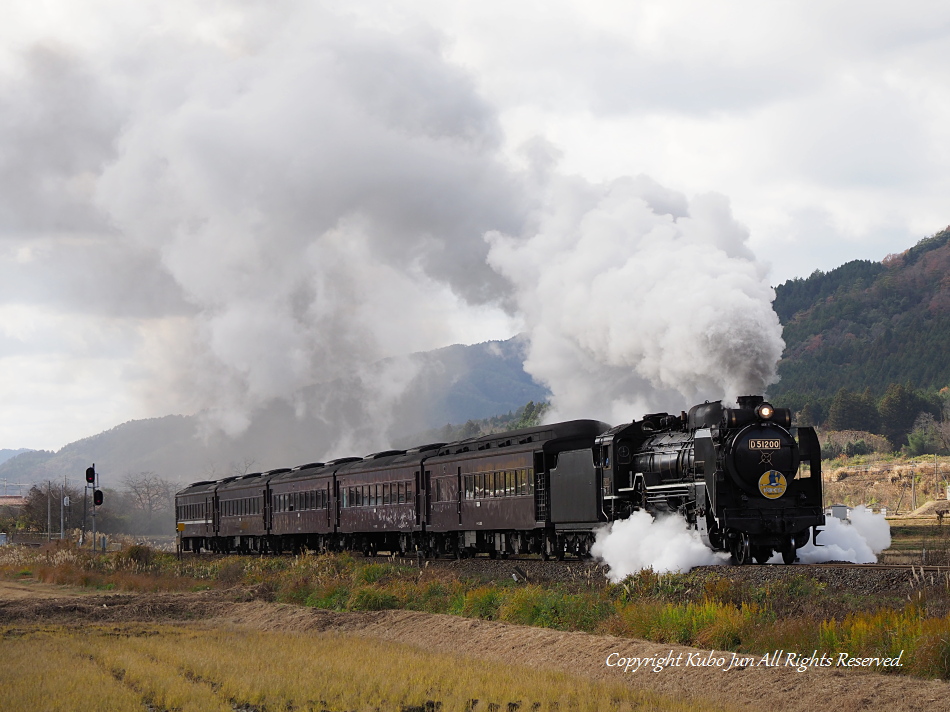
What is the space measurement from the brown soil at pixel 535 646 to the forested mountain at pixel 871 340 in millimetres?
89775

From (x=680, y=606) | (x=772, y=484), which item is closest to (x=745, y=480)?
(x=772, y=484)

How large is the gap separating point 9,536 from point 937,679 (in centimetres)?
7393

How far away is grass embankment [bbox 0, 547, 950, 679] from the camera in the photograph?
39.5 feet

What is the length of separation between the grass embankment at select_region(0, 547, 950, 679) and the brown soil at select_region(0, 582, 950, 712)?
22.8 inches

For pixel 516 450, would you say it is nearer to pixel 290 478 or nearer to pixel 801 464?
pixel 801 464

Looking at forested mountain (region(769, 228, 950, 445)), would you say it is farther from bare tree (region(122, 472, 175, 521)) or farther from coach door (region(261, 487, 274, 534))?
coach door (region(261, 487, 274, 534))

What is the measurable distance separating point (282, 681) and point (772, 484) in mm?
10568

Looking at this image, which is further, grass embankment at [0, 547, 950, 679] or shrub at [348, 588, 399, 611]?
shrub at [348, 588, 399, 611]

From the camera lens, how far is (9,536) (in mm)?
74062

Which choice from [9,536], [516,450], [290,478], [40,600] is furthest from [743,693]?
[9,536]

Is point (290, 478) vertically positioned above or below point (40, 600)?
above

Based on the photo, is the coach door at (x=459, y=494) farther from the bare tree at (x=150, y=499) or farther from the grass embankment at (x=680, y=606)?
the bare tree at (x=150, y=499)


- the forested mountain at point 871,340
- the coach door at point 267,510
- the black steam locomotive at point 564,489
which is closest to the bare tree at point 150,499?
the coach door at point 267,510

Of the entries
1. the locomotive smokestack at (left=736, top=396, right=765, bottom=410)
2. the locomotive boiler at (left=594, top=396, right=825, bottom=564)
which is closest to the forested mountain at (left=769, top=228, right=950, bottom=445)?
the locomotive boiler at (left=594, top=396, right=825, bottom=564)
